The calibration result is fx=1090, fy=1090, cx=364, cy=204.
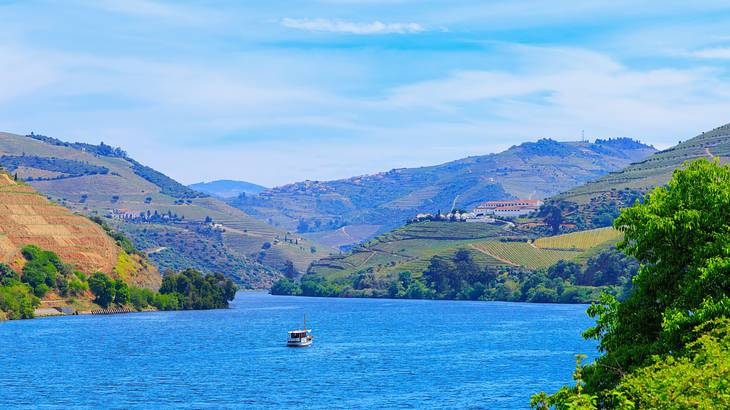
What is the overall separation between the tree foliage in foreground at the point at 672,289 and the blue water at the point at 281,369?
49.7m

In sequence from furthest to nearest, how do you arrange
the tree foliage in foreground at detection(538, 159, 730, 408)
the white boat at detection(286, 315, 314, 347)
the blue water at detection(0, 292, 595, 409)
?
the white boat at detection(286, 315, 314, 347), the blue water at detection(0, 292, 595, 409), the tree foliage in foreground at detection(538, 159, 730, 408)

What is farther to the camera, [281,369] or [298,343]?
[298,343]

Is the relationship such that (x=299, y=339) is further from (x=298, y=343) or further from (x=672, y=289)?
(x=672, y=289)

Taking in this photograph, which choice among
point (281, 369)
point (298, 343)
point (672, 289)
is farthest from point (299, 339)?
point (672, 289)

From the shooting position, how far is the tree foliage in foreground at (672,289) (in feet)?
150

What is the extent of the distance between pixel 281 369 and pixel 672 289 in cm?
9094

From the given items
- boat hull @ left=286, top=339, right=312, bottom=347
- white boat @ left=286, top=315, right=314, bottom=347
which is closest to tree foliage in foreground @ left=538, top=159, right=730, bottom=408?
white boat @ left=286, top=315, right=314, bottom=347

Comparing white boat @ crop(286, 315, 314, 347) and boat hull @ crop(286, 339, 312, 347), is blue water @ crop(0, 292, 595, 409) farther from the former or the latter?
white boat @ crop(286, 315, 314, 347)

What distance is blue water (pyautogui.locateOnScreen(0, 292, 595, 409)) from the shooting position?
10812cm

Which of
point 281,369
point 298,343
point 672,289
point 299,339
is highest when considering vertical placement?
point 672,289

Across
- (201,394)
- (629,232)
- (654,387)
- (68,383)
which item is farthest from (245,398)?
(654,387)

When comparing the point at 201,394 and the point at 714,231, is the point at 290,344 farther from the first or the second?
the point at 714,231

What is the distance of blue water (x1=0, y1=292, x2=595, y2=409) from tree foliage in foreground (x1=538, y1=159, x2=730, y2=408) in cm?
4974

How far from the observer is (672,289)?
52.0 metres
